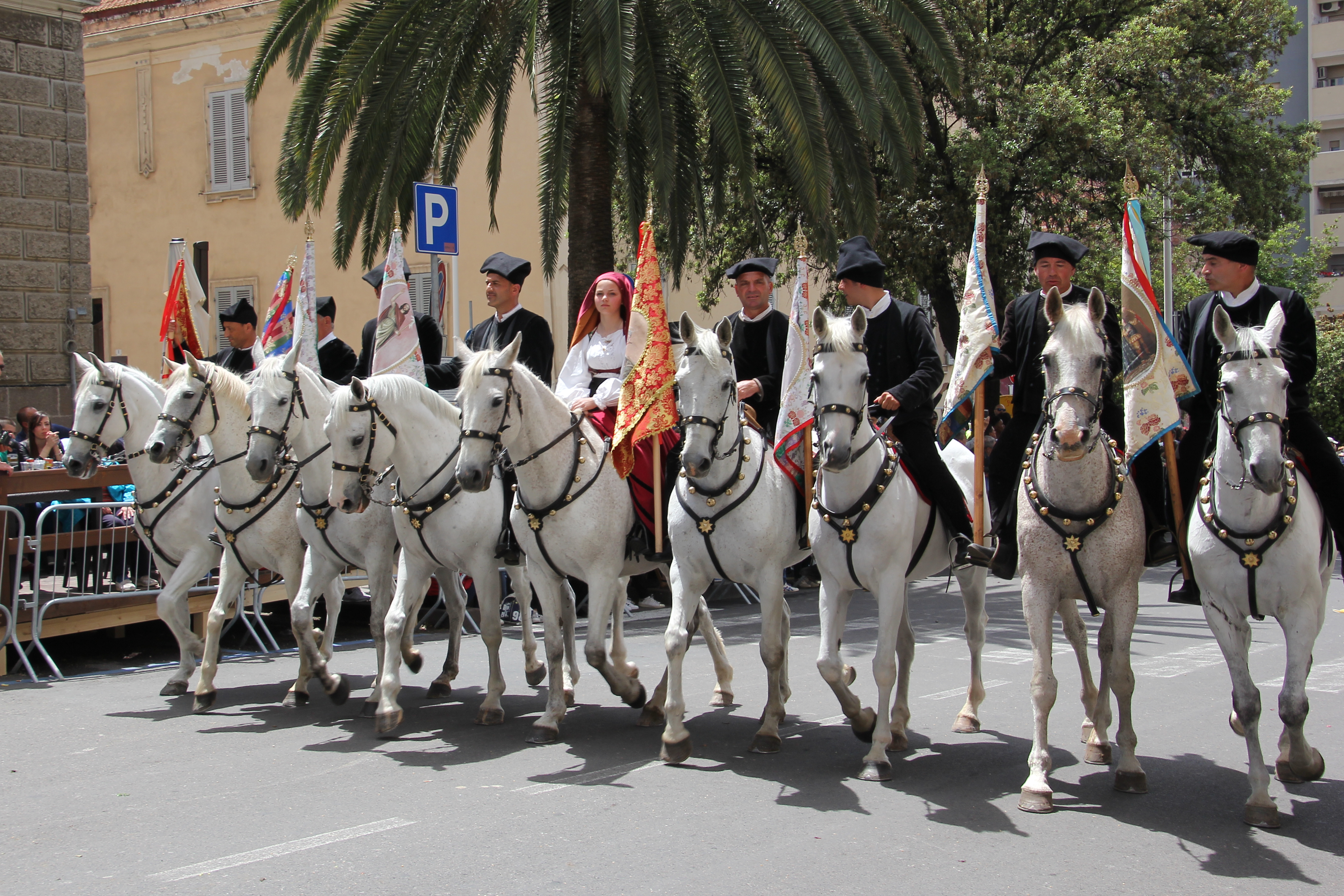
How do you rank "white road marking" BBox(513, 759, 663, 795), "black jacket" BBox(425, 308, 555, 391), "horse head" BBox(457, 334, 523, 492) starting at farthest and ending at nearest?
"black jacket" BBox(425, 308, 555, 391)
"horse head" BBox(457, 334, 523, 492)
"white road marking" BBox(513, 759, 663, 795)

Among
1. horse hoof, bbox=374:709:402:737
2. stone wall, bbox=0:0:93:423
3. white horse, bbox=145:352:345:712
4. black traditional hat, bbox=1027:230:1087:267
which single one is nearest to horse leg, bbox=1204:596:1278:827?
black traditional hat, bbox=1027:230:1087:267

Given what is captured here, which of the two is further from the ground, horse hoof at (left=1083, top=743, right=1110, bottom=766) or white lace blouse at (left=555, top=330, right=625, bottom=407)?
white lace blouse at (left=555, top=330, right=625, bottom=407)

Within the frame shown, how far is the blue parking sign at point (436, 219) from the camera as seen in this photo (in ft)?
34.6

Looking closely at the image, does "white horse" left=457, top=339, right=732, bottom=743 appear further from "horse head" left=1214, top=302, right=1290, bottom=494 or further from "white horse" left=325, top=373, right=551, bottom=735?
"horse head" left=1214, top=302, right=1290, bottom=494

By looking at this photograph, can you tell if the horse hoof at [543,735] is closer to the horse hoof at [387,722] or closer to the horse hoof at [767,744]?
the horse hoof at [387,722]

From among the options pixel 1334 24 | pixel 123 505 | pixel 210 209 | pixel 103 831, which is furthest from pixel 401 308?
pixel 1334 24

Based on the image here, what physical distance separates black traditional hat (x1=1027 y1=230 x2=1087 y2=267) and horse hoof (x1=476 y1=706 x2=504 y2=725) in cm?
407

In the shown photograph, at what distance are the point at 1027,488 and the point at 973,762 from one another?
1559mm

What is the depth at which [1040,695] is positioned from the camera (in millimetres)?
5508

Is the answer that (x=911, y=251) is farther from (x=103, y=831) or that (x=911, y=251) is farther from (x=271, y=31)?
(x=103, y=831)

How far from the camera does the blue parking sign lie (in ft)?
34.6

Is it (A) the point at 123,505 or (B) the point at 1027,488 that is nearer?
(B) the point at 1027,488

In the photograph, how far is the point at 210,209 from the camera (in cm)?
2547

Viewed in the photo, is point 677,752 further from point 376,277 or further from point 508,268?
point 376,277
